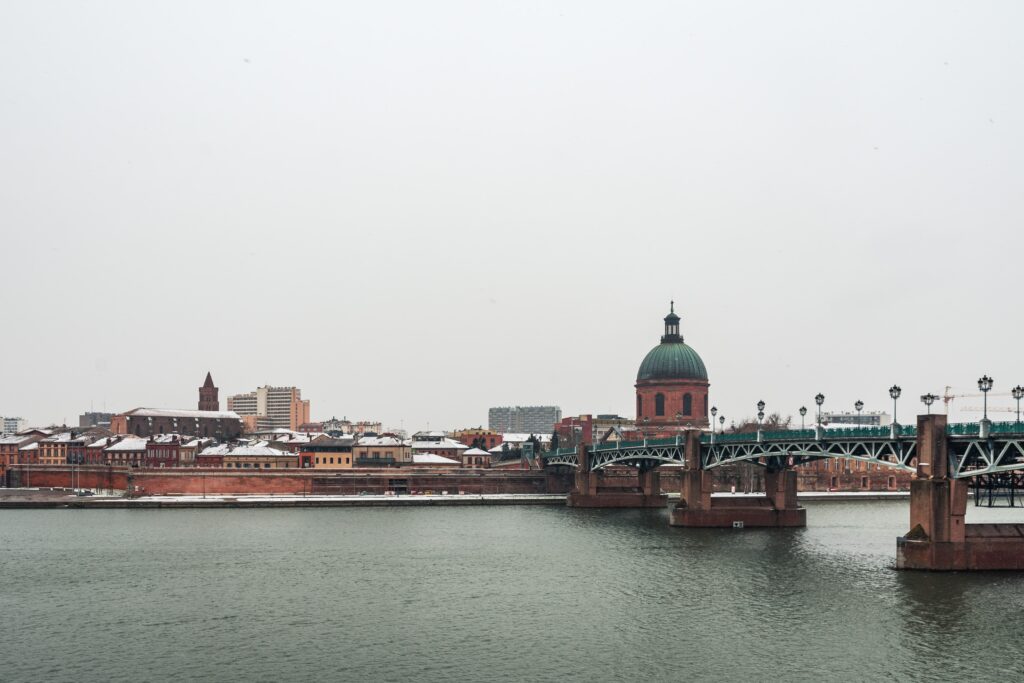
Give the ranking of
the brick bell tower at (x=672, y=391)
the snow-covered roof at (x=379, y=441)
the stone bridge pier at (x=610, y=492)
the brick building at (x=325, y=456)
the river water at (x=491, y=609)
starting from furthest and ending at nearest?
the brick bell tower at (x=672, y=391)
the snow-covered roof at (x=379, y=441)
the brick building at (x=325, y=456)
the stone bridge pier at (x=610, y=492)
the river water at (x=491, y=609)

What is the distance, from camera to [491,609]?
2137 inches

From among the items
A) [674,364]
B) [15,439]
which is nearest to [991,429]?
[674,364]

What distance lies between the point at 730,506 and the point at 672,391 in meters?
65.1

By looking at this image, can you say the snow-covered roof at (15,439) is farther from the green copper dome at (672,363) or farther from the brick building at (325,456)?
the green copper dome at (672,363)

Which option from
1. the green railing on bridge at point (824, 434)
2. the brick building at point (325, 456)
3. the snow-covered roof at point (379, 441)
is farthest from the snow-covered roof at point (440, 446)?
the green railing on bridge at point (824, 434)

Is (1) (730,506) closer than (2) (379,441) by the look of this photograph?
Yes

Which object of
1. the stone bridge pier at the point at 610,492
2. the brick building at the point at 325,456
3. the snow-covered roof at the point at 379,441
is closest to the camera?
the stone bridge pier at the point at 610,492

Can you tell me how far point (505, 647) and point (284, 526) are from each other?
2177 inches

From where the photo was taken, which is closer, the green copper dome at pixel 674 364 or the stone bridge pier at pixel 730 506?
the stone bridge pier at pixel 730 506

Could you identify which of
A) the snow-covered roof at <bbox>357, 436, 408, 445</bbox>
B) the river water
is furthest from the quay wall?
A: the river water

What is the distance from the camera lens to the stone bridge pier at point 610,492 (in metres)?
127

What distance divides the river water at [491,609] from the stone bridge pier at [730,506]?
24.9 feet

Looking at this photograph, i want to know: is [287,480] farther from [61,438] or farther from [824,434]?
[824,434]

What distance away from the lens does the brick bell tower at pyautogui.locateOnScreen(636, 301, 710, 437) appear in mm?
164625
